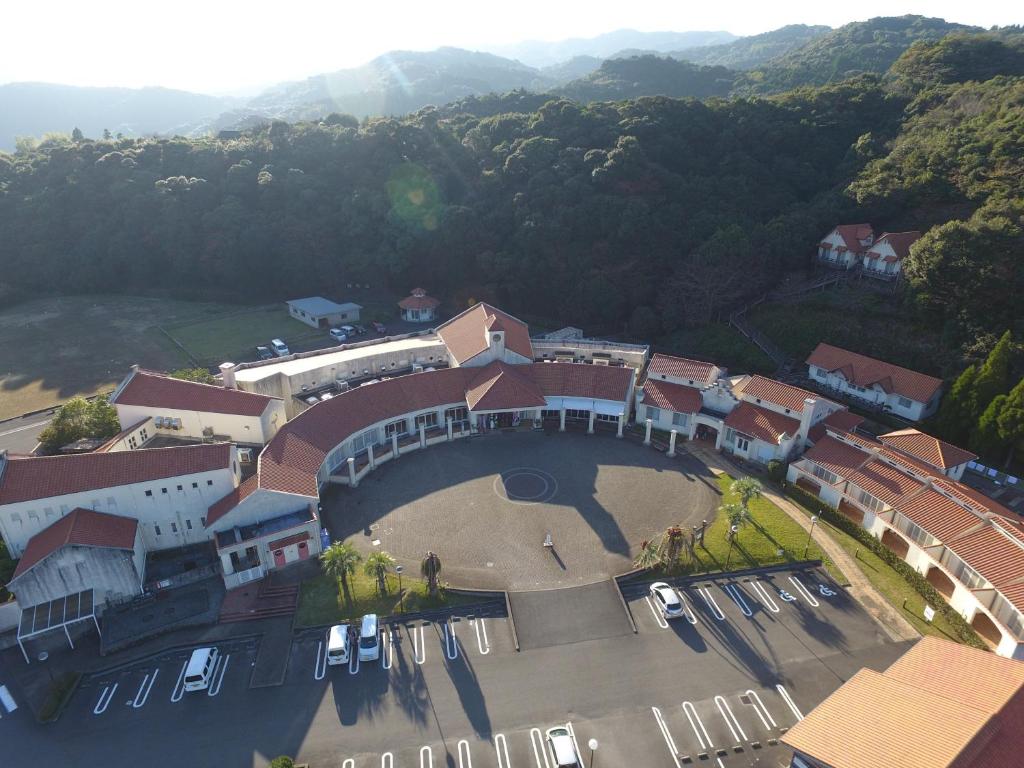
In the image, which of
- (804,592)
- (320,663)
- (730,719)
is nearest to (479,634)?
(320,663)

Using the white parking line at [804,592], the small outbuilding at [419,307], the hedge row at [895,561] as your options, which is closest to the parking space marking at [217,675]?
the white parking line at [804,592]

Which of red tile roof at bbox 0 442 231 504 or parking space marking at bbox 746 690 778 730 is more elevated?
red tile roof at bbox 0 442 231 504

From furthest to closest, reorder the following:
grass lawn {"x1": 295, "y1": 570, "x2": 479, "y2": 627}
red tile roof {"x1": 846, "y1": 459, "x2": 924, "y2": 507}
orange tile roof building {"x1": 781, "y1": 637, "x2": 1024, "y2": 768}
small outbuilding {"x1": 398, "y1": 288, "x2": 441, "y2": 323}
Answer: small outbuilding {"x1": 398, "y1": 288, "x2": 441, "y2": 323} < red tile roof {"x1": 846, "y1": 459, "x2": 924, "y2": 507} < grass lawn {"x1": 295, "y1": 570, "x2": 479, "y2": 627} < orange tile roof building {"x1": 781, "y1": 637, "x2": 1024, "y2": 768}

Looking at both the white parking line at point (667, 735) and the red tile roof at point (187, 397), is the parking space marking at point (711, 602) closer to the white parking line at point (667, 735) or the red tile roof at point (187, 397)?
the white parking line at point (667, 735)

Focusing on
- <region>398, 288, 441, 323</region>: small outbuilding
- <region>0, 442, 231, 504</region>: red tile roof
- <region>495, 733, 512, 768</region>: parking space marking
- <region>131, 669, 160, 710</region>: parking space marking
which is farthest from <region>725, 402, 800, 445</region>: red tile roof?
<region>398, 288, 441, 323</region>: small outbuilding

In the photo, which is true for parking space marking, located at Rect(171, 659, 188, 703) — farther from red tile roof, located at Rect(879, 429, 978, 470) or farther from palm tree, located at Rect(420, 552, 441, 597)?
red tile roof, located at Rect(879, 429, 978, 470)

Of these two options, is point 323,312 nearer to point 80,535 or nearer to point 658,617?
point 80,535
